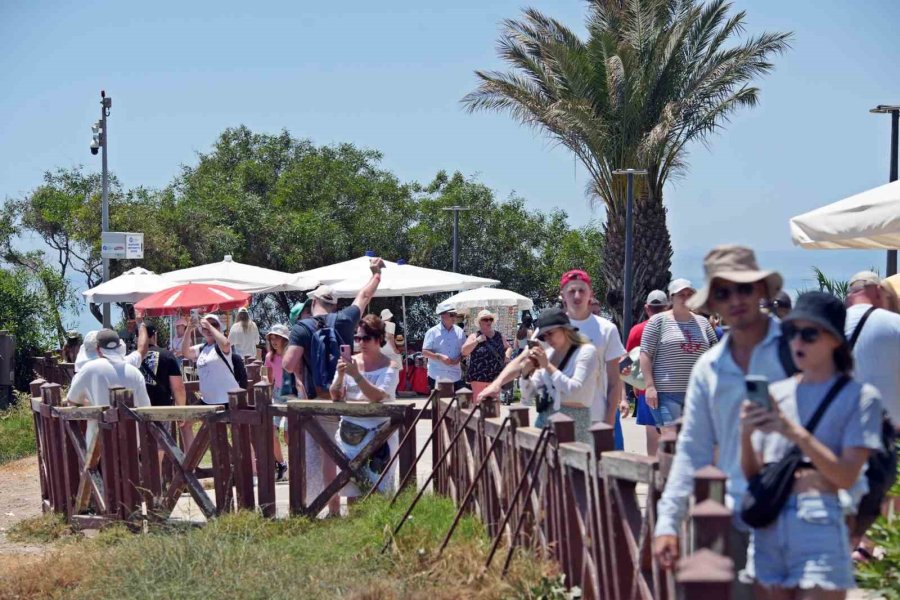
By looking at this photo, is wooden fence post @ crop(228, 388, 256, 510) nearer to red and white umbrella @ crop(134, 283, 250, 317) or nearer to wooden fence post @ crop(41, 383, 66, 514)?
wooden fence post @ crop(41, 383, 66, 514)

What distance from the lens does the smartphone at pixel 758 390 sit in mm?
3160

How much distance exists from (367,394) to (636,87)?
1779cm

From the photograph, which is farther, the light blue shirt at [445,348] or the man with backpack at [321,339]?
the light blue shirt at [445,348]

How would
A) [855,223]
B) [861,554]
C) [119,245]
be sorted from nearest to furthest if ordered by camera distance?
[861,554] < [855,223] < [119,245]

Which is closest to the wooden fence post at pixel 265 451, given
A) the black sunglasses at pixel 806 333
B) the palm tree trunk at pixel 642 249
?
the black sunglasses at pixel 806 333

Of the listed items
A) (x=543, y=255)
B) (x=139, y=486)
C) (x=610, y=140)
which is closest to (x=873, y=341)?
(x=139, y=486)

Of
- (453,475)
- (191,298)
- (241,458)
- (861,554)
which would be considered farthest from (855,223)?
(191,298)

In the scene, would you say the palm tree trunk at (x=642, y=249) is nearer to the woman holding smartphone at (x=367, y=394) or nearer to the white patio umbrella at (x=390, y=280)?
the white patio umbrella at (x=390, y=280)

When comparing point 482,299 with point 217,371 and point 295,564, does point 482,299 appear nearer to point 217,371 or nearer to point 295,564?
point 217,371

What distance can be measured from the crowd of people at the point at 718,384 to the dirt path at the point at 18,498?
1277 millimetres

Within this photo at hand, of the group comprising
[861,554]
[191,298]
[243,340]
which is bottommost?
[861,554]

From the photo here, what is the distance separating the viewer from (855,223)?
791 cm

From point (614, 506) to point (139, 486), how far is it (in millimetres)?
5178

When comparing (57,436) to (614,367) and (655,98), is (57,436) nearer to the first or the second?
(614,367)
